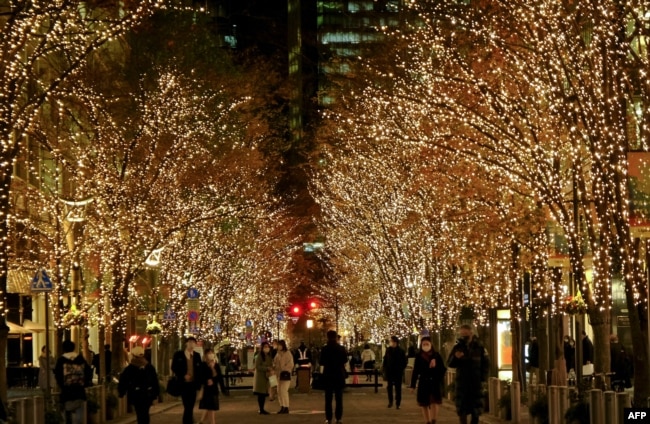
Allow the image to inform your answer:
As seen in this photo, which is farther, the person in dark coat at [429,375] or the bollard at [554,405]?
the person in dark coat at [429,375]

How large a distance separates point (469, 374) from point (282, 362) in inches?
506

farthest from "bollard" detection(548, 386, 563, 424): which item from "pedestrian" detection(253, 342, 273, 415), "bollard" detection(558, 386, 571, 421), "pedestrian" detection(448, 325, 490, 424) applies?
"pedestrian" detection(253, 342, 273, 415)

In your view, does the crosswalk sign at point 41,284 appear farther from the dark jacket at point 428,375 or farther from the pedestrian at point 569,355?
the pedestrian at point 569,355

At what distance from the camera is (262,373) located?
106ft

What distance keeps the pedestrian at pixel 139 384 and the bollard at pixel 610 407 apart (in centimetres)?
732

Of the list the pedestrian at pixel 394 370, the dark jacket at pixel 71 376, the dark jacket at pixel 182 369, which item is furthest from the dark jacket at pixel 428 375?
the pedestrian at pixel 394 370

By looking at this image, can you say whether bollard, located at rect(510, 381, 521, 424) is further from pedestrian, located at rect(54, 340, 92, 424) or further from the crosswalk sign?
the crosswalk sign

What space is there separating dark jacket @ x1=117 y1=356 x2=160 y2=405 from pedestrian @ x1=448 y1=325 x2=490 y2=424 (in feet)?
15.9

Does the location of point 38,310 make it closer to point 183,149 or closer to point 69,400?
point 183,149

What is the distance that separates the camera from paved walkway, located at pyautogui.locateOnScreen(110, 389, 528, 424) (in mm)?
27016

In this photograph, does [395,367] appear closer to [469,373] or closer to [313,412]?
[313,412]

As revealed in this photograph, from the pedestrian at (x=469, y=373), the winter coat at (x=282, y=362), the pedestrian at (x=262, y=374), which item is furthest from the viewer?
the winter coat at (x=282, y=362)

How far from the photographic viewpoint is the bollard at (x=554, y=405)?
20266 millimetres

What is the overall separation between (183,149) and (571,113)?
53.1 feet
